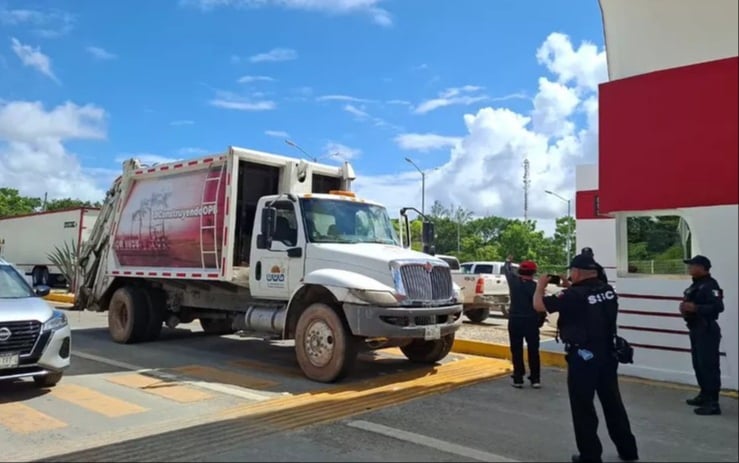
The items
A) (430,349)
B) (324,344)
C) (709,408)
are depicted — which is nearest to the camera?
(709,408)

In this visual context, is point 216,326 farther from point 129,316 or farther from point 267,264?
point 267,264

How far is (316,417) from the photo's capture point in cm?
637

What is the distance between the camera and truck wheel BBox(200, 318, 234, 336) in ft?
40.4

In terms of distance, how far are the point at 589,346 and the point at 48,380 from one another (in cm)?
672

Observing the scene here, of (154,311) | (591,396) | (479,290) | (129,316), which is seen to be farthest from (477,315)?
(591,396)

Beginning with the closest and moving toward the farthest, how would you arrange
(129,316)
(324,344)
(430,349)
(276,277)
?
(324,344), (276,277), (430,349), (129,316)

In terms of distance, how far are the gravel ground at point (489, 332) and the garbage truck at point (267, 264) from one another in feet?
11.2

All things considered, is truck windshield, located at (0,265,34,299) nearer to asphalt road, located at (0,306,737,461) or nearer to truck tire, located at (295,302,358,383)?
asphalt road, located at (0,306,737,461)

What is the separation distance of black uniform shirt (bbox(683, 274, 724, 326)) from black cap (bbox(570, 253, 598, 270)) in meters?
1.87

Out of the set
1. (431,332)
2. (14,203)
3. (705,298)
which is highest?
(14,203)

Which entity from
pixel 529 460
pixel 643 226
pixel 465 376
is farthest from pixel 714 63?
pixel 465 376

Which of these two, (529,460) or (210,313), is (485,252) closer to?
(210,313)

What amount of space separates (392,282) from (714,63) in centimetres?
522


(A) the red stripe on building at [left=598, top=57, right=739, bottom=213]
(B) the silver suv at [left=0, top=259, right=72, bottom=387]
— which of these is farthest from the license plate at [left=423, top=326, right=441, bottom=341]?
(B) the silver suv at [left=0, top=259, right=72, bottom=387]
